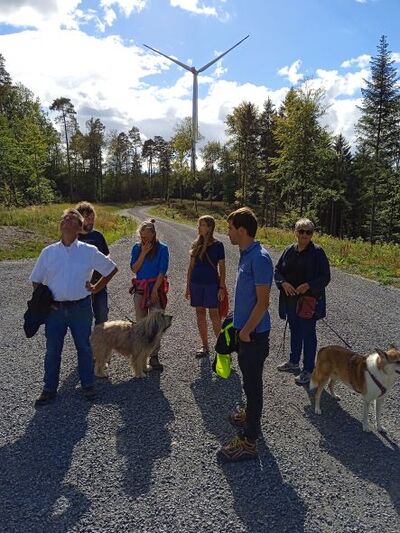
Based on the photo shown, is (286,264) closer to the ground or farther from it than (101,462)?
farther from it

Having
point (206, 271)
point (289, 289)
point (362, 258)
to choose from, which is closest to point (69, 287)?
point (206, 271)

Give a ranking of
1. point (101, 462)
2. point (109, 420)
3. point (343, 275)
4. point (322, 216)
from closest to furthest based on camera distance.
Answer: point (101, 462) < point (109, 420) < point (343, 275) < point (322, 216)

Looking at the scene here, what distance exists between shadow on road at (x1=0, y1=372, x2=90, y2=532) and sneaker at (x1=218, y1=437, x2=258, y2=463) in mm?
1209

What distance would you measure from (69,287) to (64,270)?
0.19 meters

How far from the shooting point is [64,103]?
59344 mm

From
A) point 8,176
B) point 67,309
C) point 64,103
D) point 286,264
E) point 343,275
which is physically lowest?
point 343,275

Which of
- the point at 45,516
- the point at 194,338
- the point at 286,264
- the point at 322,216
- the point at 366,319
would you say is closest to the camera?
the point at 45,516

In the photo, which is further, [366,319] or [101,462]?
[366,319]

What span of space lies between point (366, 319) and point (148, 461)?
5881 mm

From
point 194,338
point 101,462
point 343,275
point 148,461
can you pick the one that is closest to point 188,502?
point 148,461

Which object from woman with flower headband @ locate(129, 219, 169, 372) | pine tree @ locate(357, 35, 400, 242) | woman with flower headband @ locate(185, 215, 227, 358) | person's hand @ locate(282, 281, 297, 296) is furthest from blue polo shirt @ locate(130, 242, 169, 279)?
pine tree @ locate(357, 35, 400, 242)

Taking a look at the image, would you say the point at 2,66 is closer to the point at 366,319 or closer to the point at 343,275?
the point at 343,275

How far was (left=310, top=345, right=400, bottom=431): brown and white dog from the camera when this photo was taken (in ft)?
13.3

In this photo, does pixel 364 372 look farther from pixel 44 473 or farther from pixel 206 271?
pixel 44 473
